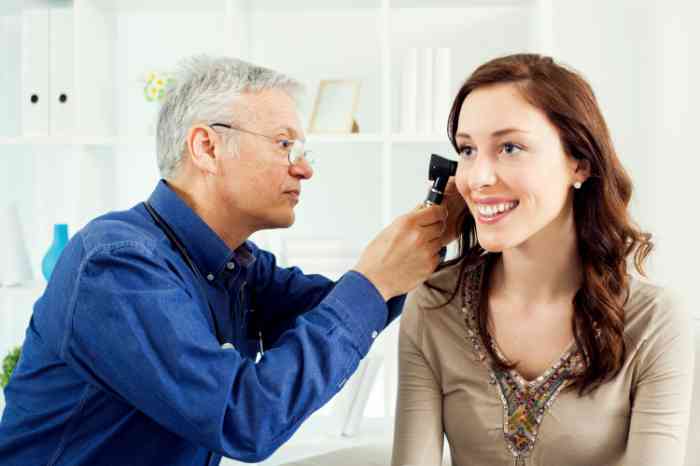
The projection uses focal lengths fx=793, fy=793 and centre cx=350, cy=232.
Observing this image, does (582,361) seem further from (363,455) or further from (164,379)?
(164,379)

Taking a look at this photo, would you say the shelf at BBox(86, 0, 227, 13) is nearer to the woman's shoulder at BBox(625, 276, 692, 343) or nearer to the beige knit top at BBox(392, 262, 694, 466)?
the beige knit top at BBox(392, 262, 694, 466)

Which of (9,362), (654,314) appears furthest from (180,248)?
(9,362)

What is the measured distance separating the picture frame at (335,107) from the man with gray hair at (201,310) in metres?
1.04

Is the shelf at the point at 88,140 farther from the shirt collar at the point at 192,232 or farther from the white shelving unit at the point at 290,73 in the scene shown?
the shirt collar at the point at 192,232

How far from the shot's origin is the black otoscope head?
60.5 inches

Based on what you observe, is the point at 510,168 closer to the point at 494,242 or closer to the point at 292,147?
the point at 494,242

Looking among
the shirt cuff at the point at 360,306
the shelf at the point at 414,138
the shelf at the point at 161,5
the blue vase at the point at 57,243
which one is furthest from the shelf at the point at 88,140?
the shirt cuff at the point at 360,306

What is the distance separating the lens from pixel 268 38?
3.05 m

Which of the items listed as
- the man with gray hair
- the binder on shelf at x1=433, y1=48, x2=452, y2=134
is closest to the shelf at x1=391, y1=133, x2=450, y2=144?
the binder on shelf at x1=433, y1=48, x2=452, y2=134

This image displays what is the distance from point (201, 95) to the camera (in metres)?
1.58

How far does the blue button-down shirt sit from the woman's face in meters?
0.25

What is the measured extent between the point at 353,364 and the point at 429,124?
4.73 ft

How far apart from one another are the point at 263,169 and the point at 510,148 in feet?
1.61

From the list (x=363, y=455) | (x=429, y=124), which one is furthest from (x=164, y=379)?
(x=429, y=124)
